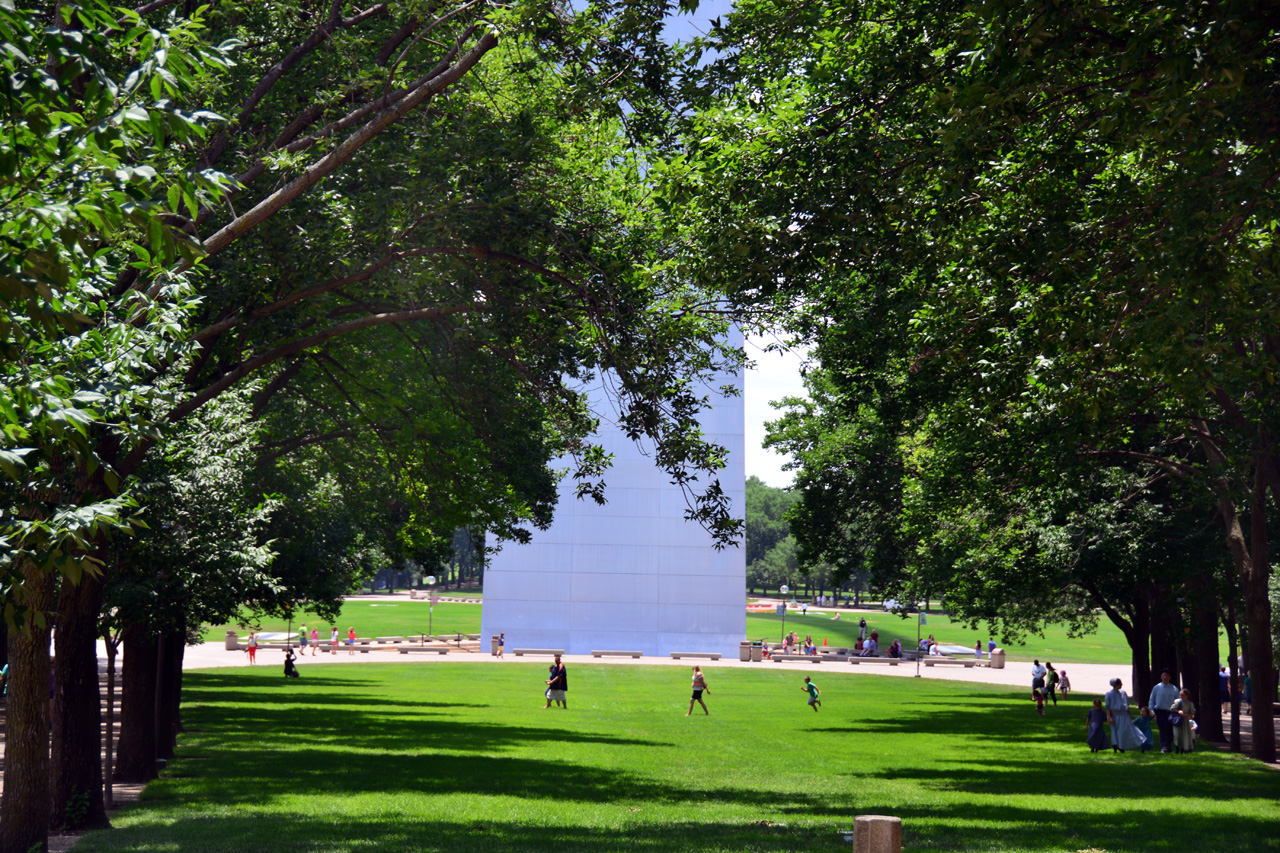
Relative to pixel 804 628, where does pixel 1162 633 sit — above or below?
above

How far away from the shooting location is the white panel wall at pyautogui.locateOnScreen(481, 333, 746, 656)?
71562 mm

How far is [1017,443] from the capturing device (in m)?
16.8

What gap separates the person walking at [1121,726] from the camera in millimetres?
24562

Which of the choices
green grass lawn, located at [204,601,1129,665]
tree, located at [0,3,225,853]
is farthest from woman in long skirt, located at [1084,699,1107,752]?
green grass lawn, located at [204,601,1129,665]

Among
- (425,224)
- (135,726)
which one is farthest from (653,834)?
(135,726)

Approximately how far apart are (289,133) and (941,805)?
12.3 m

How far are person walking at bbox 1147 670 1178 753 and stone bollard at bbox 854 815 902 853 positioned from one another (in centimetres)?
2311

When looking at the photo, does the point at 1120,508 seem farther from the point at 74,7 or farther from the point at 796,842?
the point at 74,7

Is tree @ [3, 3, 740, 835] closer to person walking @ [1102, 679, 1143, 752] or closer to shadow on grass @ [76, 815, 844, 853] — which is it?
shadow on grass @ [76, 815, 844, 853]

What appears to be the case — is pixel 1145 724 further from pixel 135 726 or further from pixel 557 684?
pixel 135 726

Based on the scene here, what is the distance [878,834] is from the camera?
423 cm

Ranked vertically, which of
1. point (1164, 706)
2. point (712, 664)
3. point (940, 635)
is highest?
point (1164, 706)

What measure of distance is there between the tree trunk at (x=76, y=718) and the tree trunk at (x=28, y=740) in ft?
5.35

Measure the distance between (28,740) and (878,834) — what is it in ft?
33.3
